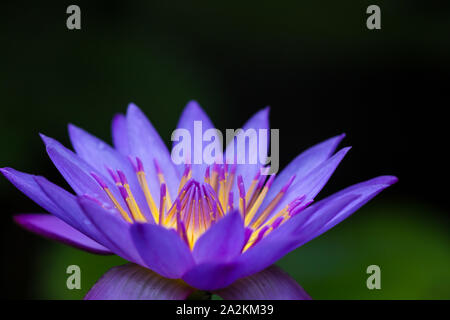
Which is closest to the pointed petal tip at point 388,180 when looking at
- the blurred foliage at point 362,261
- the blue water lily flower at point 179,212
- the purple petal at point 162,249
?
the blue water lily flower at point 179,212

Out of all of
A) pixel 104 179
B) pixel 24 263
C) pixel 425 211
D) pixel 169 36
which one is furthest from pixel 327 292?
pixel 169 36

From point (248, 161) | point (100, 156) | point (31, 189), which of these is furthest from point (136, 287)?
point (248, 161)

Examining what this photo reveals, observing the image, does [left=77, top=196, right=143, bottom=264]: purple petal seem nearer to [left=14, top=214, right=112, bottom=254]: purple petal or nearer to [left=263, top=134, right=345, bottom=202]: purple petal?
[left=14, top=214, right=112, bottom=254]: purple petal

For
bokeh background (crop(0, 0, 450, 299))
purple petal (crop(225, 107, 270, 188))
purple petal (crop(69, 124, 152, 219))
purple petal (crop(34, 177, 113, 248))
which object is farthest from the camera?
bokeh background (crop(0, 0, 450, 299))

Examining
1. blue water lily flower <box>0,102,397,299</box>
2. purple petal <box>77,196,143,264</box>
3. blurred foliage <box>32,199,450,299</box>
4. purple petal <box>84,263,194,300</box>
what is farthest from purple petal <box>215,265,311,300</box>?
blurred foliage <box>32,199,450,299</box>
